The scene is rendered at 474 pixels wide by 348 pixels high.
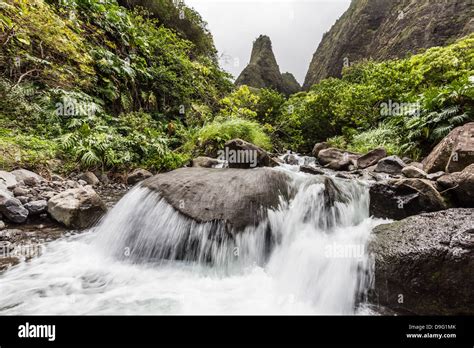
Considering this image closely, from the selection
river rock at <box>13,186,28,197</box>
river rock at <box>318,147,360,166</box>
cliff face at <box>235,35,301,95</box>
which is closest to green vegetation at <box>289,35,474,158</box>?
river rock at <box>318,147,360,166</box>

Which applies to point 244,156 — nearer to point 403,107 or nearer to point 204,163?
point 204,163

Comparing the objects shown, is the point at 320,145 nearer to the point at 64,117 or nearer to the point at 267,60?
the point at 64,117

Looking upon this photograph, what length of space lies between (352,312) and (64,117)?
8.20 metres

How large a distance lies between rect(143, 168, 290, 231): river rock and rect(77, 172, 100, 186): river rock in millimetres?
2300

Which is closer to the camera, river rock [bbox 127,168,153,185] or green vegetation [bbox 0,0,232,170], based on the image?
green vegetation [bbox 0,0,232,170]

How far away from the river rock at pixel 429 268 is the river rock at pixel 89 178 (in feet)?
19.5

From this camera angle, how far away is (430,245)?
2400 millimetres

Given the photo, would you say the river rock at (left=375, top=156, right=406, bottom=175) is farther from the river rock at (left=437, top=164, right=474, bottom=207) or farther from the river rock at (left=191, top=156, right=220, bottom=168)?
the river rock at (left=191, top=156, right=220, bottom=168)

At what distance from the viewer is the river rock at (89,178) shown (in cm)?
593

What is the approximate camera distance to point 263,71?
53.0m

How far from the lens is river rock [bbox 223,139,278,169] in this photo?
23.8 ft

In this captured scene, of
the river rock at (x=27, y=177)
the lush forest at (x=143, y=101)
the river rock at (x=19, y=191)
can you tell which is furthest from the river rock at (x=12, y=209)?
the lush forest at (x=143, y=101)

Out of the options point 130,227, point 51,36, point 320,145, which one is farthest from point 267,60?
point 130,227
